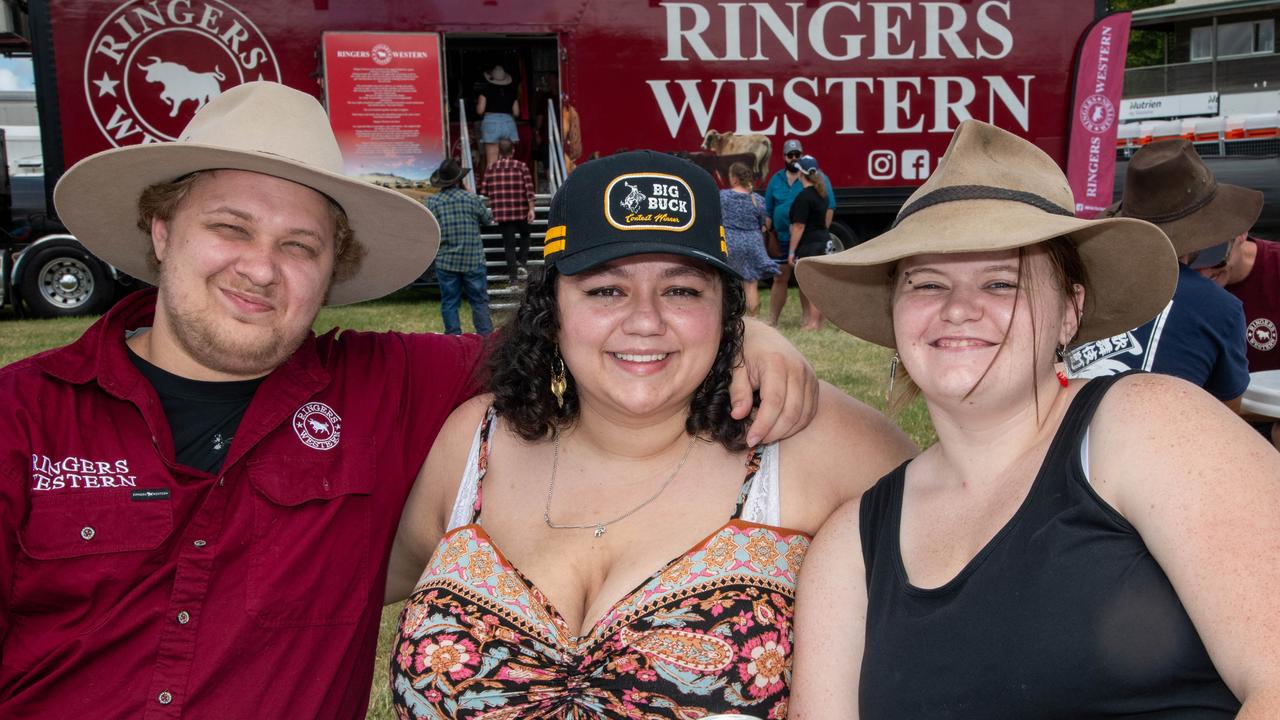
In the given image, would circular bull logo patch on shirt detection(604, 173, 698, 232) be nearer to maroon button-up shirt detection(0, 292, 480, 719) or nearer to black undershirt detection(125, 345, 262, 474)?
maroon button-up shirt detection(0, 292, 480, 719)

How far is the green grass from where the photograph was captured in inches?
162

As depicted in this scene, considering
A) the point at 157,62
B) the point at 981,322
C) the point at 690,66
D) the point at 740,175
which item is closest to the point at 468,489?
the point at 981,322

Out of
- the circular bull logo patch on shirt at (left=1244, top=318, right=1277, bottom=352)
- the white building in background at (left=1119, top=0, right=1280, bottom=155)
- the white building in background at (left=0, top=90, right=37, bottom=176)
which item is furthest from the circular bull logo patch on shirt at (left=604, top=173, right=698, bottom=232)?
the white building in background at (left=1119, top=0, right=1280, bottom=155)

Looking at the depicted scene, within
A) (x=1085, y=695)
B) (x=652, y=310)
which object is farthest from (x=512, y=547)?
(x=1085, y=695)

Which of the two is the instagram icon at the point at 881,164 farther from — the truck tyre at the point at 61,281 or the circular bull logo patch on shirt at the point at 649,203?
the circular bull logo patch on shirt at the point at 649,203

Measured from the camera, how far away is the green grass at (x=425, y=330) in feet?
13.5

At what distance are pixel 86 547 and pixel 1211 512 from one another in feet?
6.51

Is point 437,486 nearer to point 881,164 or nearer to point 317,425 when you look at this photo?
point 317,425

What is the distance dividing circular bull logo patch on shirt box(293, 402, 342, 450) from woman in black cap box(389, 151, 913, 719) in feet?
0.90

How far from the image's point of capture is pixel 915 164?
12.7 m

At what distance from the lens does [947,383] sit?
178 cm

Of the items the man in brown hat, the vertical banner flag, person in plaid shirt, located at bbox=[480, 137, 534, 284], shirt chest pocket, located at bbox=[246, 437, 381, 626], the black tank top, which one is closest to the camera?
the black tank top

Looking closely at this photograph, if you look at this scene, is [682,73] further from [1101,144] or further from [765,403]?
[765,403]

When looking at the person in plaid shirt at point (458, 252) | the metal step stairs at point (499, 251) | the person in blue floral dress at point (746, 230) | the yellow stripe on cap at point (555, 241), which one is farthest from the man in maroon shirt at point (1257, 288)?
the metal step stairs at point (499, 251)
